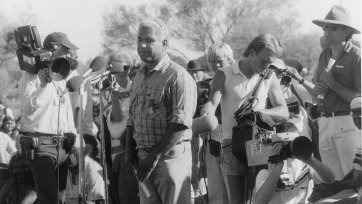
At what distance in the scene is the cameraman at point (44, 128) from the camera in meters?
6.84

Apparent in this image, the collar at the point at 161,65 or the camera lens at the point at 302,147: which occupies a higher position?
the collar at the point at 161,65

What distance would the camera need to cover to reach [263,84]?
5.89 metres

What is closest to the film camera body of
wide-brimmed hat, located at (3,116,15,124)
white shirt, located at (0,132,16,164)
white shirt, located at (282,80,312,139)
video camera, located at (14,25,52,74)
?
video camera, located at (14,25,52,74)

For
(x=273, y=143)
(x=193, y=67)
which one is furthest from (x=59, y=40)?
(x=273, y=143)

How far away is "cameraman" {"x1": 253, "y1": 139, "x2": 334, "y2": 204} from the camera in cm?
511

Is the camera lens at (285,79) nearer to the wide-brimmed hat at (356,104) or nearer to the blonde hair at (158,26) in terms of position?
the wide-brimmed hat at (356,104)

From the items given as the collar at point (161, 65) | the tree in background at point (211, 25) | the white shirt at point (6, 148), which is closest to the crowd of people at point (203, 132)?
the collar at point (161, 65)

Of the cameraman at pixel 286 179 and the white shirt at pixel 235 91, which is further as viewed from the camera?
the white shirt at pixel 235 91

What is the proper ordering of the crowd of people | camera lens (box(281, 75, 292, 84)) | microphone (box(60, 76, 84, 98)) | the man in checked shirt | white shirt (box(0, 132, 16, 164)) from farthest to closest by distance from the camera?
white shirt (box(0, 132, 16, 164)) < camera lens (box(281, 75, 292, 84)) < microphone (box(60, 76, 84, 98)) < the crowd of people < the man in checked shirt

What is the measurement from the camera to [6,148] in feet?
34.9

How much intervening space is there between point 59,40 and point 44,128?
890mm

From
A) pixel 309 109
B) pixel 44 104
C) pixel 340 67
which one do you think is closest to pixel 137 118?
pixel 44 104

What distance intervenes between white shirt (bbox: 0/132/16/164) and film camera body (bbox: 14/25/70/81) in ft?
12.4

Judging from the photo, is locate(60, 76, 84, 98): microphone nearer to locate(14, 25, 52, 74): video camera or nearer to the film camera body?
the film camera body
